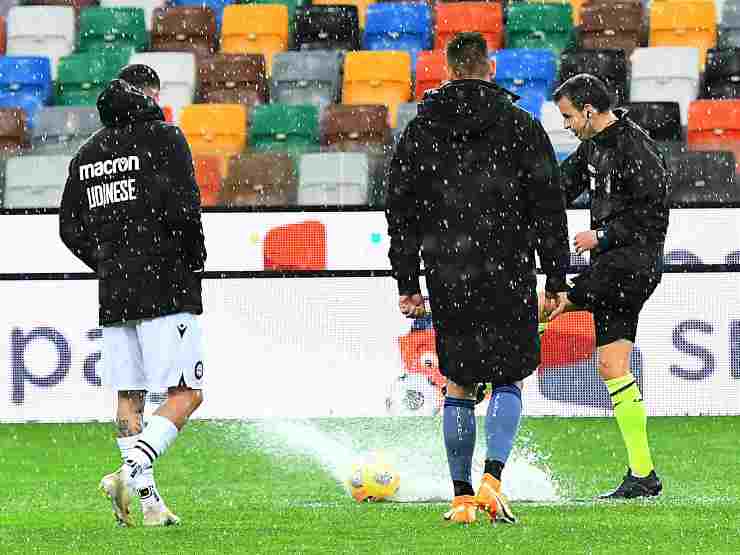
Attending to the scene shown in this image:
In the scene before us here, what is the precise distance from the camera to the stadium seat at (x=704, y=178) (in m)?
12.6

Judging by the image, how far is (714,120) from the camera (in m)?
14.5

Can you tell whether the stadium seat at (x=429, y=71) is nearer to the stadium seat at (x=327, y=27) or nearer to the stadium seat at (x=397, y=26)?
the stadium seat at (x=397, y=26)

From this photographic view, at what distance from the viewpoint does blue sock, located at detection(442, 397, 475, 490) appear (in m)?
6.62

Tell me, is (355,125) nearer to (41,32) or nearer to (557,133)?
(557,133)

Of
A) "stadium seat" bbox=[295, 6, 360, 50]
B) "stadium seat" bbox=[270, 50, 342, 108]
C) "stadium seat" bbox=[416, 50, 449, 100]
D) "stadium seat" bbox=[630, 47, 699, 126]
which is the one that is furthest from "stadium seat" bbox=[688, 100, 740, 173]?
"stadium seat" bbox=[295, 6, 360, 50]

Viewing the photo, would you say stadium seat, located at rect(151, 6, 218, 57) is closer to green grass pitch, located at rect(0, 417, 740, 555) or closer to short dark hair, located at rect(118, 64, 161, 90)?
green grass pitch, located at rect(0, 417, 740, 555)

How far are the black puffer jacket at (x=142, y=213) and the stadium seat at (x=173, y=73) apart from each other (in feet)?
32.1

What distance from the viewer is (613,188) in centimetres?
768

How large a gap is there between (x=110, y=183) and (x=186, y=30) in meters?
10.8

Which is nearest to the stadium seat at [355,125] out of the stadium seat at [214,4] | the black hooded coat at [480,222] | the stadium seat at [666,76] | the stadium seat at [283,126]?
the stadium seat at [283,126]

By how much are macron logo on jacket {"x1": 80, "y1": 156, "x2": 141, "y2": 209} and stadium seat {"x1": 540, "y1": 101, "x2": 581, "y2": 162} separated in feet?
25.0

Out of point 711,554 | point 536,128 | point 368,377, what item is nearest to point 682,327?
point 368,377

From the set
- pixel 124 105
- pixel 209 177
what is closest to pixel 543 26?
pixel 209 177

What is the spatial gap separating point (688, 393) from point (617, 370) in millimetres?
4128
